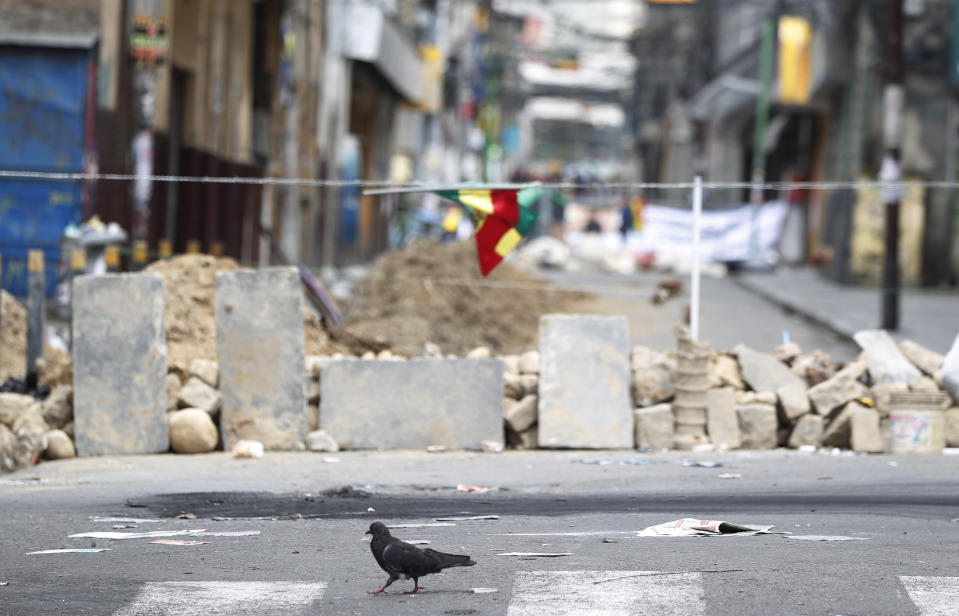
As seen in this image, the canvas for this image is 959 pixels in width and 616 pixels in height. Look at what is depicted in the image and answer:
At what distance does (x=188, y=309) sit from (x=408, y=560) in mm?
7296

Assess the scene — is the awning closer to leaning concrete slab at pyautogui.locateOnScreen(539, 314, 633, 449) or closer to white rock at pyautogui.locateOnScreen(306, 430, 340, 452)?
leaning concrete slab at pyautogui.locateOnScreen(539, 314, 633, 449)

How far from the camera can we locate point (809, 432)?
39.0ft

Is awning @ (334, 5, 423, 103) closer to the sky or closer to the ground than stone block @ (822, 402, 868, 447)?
closer to the sky

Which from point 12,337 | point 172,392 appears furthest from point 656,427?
point 12,337

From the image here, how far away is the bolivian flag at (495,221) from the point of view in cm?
1238

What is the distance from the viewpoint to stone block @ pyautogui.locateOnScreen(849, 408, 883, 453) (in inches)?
461

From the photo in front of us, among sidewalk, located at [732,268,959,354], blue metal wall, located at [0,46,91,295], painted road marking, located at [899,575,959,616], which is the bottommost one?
painted road marking, located at [899,575,959,616]

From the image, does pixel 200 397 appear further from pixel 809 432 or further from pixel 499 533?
pixel 809 432

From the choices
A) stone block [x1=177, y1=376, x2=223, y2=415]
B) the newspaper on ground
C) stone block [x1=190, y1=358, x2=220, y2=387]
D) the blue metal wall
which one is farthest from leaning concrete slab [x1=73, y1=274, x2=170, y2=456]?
the blue metal wall

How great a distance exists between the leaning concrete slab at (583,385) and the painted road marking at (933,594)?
203 inches

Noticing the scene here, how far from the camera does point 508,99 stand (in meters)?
124

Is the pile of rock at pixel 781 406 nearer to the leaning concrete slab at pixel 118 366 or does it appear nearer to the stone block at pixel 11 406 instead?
the leaning concrete slab at pixel 118 366

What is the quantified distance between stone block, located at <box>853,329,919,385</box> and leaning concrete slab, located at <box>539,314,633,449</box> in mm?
2108

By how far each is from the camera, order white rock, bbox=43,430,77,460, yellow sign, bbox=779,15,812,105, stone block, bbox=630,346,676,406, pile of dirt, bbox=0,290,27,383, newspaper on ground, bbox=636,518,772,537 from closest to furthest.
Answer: newspaper on ground, bbox=636,518,772,537, white rock, bbox=43,430,77,460, stone block, bbox=630,346,676,406, pile of dirt, bbox=0,290,27,383, yellow sign, bbox=779,15,812,105
